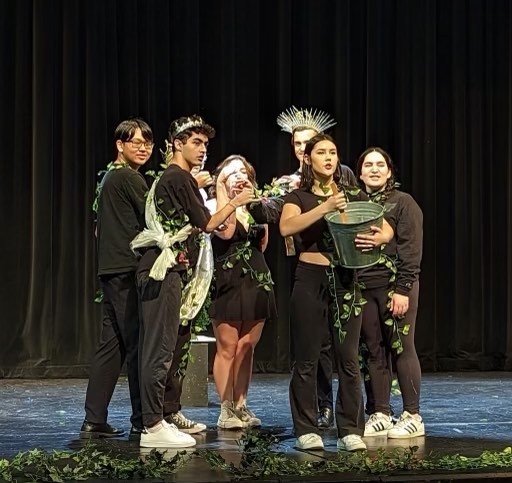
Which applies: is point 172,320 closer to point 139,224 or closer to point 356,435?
point 139,224

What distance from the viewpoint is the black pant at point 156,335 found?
475 cm

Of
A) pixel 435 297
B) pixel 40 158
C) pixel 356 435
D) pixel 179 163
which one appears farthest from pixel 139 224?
pixel 435 297

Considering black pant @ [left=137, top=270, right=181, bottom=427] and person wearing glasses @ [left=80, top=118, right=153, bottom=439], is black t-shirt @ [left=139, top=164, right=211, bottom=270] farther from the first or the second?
person wearing glasses @ [left=80, top=118, right=153, bottom=439]

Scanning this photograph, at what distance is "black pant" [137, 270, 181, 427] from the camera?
475cm

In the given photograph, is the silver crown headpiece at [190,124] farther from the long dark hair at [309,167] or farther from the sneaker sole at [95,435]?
the sneaker sole at [95,435]

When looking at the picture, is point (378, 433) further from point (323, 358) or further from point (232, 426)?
point (232, 426)

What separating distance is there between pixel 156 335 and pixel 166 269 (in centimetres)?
30

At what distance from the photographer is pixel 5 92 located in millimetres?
7789

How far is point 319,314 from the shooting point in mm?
4746

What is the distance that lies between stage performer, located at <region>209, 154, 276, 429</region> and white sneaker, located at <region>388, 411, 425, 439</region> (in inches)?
29.3

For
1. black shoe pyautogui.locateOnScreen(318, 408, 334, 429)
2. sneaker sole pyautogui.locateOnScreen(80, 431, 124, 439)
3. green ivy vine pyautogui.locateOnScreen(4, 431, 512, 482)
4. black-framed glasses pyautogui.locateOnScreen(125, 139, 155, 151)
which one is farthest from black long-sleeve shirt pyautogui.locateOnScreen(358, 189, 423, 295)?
sneaker sole pyautogui.locateOnScreen(80, 431, 124, 439)

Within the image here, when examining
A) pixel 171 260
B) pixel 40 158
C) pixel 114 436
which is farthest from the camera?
pixel 40 158

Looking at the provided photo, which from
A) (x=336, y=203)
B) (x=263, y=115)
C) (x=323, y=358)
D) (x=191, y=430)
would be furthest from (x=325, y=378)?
(x=263, y=115)

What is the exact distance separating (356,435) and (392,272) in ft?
2.78
